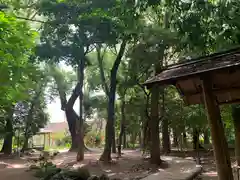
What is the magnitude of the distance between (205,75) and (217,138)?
88 cm

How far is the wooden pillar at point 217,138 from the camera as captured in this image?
11.8 feet

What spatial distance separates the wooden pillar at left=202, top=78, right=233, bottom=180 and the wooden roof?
0.81ft

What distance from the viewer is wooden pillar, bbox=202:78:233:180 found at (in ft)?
11.8

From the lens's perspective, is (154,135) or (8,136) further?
(8,136)

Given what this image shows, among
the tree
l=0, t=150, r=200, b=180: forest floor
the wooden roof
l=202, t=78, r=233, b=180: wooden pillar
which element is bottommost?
l=0, t=150, r=200, b=180: forest floor

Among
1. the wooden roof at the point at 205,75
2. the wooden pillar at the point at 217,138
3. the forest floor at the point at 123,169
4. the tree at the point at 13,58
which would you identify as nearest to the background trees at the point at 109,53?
the tree at the point at 13,58

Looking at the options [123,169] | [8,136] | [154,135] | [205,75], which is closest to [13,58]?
[205,75]

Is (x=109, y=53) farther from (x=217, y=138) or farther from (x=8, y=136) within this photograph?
(x=217, y=138)

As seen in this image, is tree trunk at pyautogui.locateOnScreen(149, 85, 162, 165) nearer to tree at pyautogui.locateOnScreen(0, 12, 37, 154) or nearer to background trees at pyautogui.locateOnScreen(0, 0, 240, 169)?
background trees at pyautogui.locateOnScreen(0, 0, 240, 169)

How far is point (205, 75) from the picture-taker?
3635 millimetres

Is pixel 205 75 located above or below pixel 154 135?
above

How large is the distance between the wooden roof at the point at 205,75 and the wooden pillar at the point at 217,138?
25cm

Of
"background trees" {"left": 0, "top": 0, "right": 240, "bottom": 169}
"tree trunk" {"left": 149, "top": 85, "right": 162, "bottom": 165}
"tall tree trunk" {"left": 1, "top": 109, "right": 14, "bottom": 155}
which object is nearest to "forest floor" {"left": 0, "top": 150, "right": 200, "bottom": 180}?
"tree trunk" {"left": 149, "top": 85, "right": 162, "bottom": 165}

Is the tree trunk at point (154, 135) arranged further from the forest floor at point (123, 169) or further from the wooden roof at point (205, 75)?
the wooden roof at point (205, 75)
